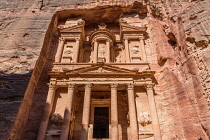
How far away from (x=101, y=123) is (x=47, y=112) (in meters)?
4.03

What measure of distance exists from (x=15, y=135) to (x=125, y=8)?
14.3 meters

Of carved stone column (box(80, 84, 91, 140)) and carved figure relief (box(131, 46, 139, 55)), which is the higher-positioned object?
carved figure relief (box(131, 46, 139, 55))

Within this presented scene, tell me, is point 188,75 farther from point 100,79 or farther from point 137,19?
point 137,19

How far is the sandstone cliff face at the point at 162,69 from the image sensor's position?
8648mm

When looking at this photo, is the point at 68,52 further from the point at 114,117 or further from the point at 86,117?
the point at 114,117

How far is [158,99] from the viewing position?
11352 millimetres

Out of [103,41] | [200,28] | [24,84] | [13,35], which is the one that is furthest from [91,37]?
[200,28]

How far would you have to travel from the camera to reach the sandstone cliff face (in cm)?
865

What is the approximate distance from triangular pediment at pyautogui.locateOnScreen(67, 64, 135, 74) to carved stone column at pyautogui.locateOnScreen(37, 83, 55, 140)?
1777 millimetres

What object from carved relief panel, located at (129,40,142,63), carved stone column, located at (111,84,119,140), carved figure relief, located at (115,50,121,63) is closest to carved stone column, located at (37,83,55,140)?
carved stone column, located at (111,84,119,140)

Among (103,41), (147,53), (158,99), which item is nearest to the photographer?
(158,99)

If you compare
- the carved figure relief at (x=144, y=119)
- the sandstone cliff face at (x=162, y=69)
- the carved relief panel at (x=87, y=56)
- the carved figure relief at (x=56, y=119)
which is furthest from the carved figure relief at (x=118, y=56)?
the carved figure relief at (x=56, y=119)

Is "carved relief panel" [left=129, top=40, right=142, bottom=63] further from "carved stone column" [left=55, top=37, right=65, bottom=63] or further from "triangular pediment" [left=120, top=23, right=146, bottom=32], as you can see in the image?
"carved stone column" [left=55, top=37, right=65, bottom=63]

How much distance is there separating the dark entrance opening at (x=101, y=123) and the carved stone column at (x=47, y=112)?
11.3 feet
